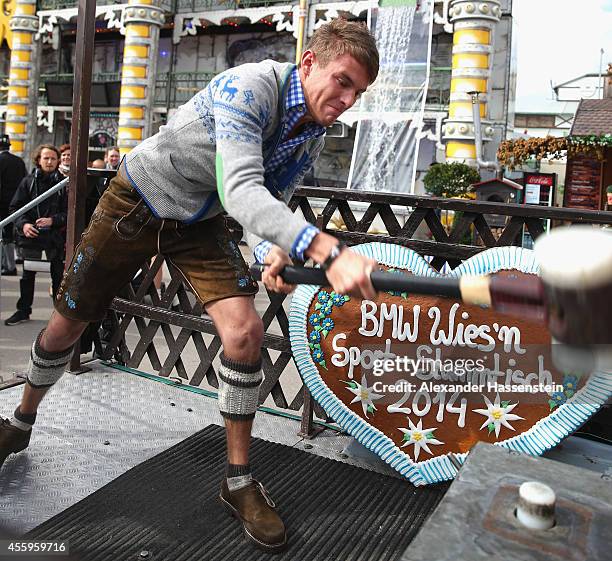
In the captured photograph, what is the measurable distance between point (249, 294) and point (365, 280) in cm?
103

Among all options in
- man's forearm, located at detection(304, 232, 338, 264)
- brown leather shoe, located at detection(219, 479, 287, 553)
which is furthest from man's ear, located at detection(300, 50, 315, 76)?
brown leather shoe, located at detection(219, 479, 287, 553)

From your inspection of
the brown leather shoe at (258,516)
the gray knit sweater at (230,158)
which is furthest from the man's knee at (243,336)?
the brown leather shoe at (258,516)

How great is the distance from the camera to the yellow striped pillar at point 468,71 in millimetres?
16359

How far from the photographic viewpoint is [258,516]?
7.80 feet

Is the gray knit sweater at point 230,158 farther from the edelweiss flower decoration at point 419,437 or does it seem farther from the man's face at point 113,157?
the man's face at point 113,157

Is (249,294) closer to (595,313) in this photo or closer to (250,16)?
(595,313)

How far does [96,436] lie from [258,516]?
1.25m

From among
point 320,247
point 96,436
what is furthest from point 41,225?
point 320,247

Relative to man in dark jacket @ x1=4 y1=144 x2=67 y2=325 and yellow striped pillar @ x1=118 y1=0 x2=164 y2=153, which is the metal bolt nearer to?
man in dark jacket @ x1=4 y1=144 x2=67 y2=325

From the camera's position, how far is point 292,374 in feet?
16.7

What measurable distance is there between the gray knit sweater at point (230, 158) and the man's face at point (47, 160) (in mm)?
4622

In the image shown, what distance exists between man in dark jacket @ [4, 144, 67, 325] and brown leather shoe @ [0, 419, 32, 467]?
3.68m

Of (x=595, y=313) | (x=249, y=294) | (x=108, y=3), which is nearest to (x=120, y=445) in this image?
(x=249, y=294)

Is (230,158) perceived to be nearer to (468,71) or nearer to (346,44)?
(346,44)
